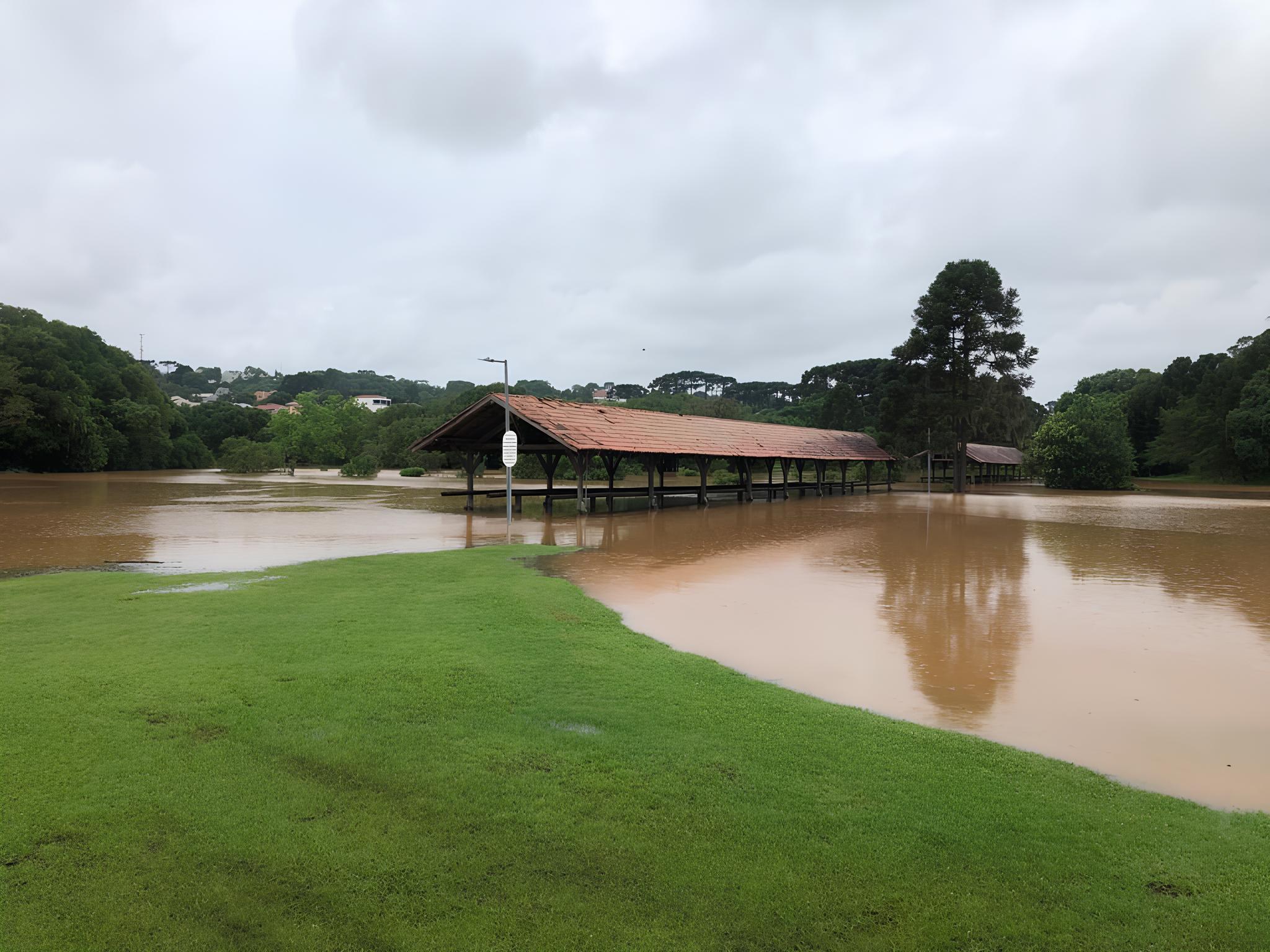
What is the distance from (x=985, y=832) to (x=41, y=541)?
644 inches

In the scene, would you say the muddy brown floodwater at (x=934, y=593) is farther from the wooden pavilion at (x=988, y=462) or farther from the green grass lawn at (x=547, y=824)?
the wooden pavilion at (x=988, y=462)

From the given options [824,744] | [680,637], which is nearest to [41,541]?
[680,637]

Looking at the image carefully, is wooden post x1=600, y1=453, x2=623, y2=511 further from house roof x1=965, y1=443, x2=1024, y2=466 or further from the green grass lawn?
house roof x1=965, y1=443, x2=1024, y2=466

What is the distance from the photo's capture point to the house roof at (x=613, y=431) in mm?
20141

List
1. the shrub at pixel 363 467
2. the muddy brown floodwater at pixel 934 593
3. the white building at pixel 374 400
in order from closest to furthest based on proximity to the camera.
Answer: the muddy brown floodwater at pixel 934 593 → the shrub at pixel 363 467 → the white building at pixel 374 400

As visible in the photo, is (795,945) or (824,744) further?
(824,744)

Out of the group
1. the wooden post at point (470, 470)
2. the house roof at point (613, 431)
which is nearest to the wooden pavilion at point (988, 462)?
the house roof at point (613, 431)

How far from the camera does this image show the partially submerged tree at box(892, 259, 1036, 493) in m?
34.9

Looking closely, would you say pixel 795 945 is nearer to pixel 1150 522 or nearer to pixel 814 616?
pixel 814 616

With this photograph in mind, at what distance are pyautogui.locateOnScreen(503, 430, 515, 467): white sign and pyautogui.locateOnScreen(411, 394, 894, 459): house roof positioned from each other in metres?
1.84

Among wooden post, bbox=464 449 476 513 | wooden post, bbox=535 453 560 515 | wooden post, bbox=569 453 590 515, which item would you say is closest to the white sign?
wooden post, bbox=569 453 590 515

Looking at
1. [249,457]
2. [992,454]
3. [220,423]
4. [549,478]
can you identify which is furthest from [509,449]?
[220,423]

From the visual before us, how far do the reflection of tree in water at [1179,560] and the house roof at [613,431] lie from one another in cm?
1064

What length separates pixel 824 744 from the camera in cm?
390
